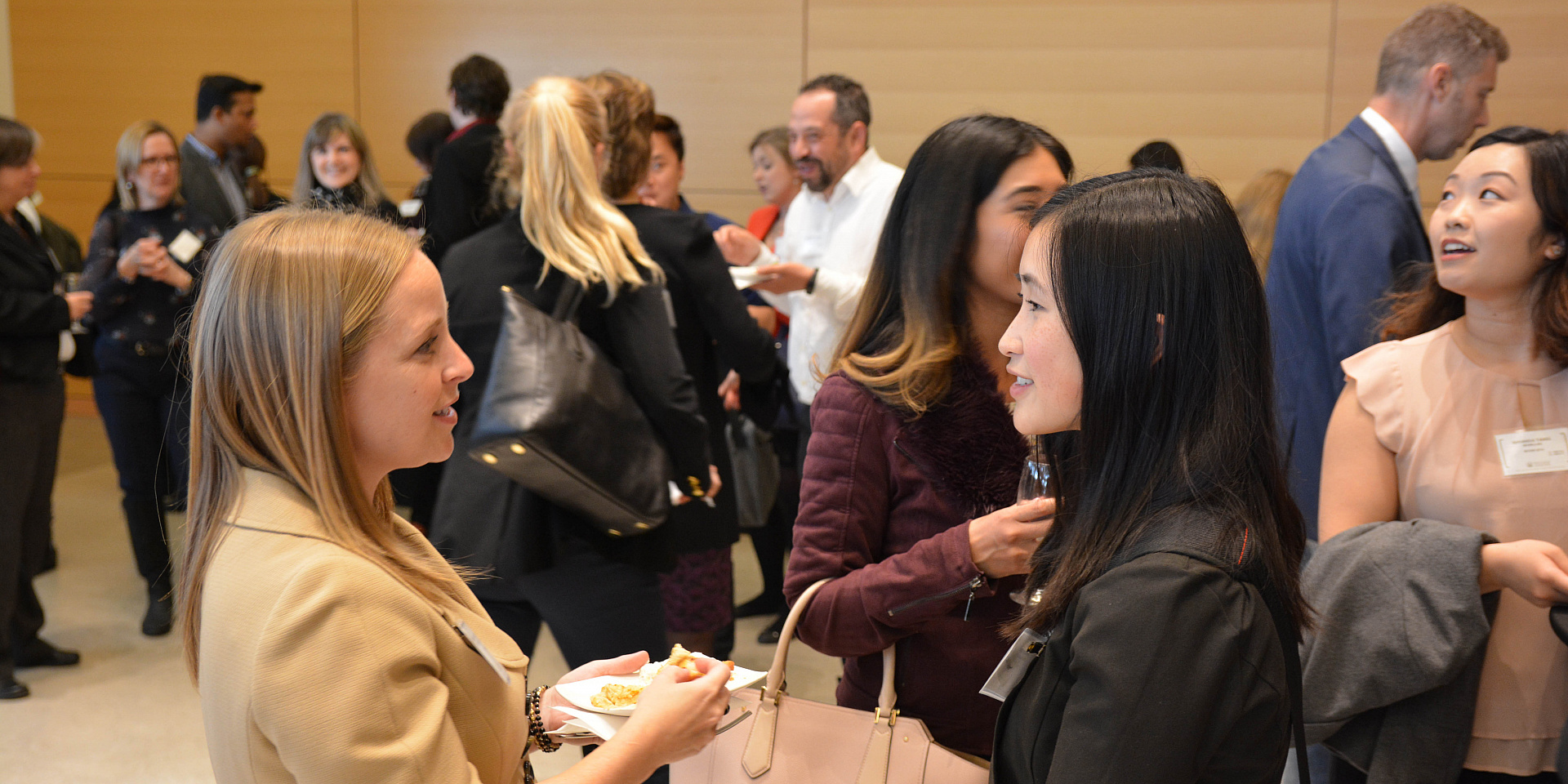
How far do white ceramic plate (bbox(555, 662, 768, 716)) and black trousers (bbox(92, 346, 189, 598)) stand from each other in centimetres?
324

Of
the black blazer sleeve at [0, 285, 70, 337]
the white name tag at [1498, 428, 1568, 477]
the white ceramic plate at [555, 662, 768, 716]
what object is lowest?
the white ceramic plate at [555, 662, 768, 716]

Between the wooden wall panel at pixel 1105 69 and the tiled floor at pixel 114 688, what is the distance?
2781mm

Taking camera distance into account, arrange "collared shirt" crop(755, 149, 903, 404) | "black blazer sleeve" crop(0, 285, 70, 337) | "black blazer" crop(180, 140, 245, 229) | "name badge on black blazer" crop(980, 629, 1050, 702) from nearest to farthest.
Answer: "name badge on black blazer" crop(980, 629, 1050, 702) < "black blazer sleeve" crop(0, 285, 70, 337) < "collared shirt" crop(755, 149, 903, 404) < "black blazer" crop(180, 140, 245, 229)

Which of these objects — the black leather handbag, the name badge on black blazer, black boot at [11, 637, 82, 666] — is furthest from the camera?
black boot at [11, 637, 82, 666]

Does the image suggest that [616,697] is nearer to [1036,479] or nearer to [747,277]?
[1036,479]

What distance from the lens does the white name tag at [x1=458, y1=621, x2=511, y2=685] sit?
106 centimetres

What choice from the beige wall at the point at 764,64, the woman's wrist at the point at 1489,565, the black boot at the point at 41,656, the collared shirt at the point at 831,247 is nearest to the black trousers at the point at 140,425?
the black boot at the point at 41,656

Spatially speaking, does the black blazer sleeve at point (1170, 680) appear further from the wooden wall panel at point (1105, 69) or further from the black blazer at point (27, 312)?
the wooden wall panel at point (1105, 69)

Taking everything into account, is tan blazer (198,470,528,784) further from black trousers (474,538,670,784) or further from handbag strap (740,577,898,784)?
black trousers (474,538,670,784)

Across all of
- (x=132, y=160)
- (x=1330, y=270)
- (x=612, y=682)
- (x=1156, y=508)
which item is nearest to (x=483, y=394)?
(x=612, y=682)

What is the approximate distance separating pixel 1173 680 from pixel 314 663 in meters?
0.73

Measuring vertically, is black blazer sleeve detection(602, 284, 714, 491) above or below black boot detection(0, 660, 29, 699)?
above

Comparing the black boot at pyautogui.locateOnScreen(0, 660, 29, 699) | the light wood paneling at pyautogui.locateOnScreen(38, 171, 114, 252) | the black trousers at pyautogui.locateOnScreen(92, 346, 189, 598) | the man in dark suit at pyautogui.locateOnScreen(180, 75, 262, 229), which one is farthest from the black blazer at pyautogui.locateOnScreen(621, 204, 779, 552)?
the light wood paneling at pyautogui.locateOnScreen(38, 171, 114, 252)

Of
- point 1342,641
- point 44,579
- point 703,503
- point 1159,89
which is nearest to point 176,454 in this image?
point 44,579
